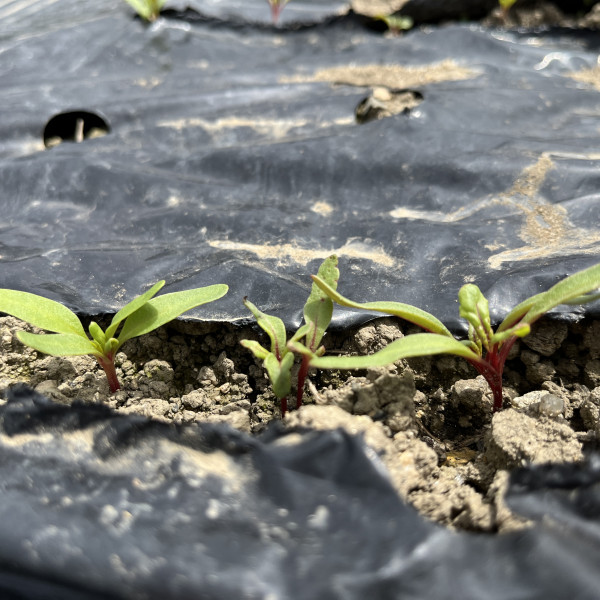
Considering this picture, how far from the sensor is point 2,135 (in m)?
2.29

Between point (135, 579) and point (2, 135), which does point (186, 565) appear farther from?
point (2, 135)

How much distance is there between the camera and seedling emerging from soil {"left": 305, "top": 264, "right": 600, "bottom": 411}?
1.02 metres

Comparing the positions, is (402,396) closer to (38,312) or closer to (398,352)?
(398,352)

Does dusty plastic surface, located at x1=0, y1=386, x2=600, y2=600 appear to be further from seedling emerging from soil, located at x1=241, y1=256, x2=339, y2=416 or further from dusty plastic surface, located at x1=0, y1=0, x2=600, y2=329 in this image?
dusty plastic surface, located at x1=0, y1=0, x2=600, y2=329

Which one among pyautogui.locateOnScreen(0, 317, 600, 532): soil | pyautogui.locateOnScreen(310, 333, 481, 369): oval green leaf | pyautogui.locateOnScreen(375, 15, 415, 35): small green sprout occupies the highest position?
pyautogui.locateOnScreen(375, 15, 415, 35): small green sprout

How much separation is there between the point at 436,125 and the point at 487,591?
175 cm

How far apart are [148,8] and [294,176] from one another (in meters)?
2.01

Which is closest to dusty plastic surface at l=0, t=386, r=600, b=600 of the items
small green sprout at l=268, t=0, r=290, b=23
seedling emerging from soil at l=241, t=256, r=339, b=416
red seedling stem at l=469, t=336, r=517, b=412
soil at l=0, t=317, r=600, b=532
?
soil at l=0, t=317, r=600, b=532

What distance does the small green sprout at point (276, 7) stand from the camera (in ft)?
12.7

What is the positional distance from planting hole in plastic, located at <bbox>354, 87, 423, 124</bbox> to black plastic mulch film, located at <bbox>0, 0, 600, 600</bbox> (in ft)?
0.04

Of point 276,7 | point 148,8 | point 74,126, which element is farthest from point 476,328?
point 276,7

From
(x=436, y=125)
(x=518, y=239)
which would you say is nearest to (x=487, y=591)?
(x=518, y=239)

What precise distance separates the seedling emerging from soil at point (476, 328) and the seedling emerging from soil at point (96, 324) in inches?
12.1

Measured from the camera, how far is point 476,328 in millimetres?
1178
